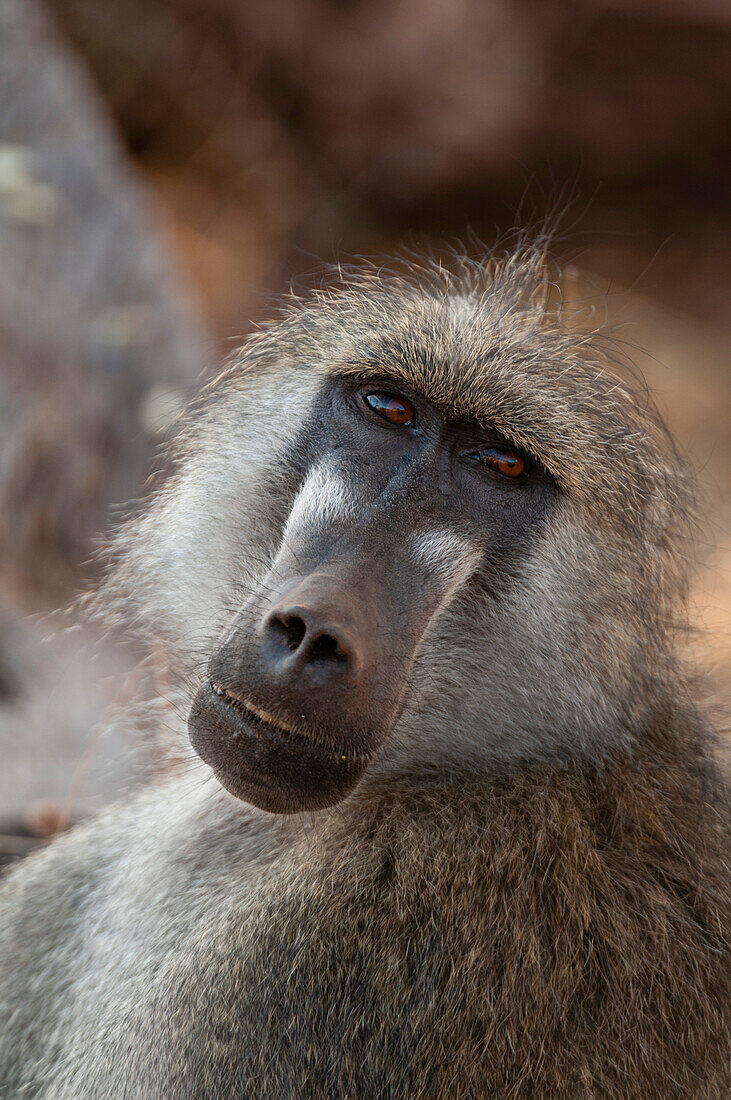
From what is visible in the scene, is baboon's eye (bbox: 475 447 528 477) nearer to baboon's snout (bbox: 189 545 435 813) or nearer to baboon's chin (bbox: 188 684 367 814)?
baboon's snout (bbox: 189 545 435 813)

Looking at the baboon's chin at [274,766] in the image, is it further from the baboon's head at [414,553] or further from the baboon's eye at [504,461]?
the baboon's eye at [504,461]

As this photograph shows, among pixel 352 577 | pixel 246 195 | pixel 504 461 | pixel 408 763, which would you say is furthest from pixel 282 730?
pixel 246 195

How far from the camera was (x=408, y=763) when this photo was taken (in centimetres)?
241

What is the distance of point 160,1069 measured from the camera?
214 cm

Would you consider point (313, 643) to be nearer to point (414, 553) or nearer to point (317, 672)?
point (317, 672)

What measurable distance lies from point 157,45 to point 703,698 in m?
6.54

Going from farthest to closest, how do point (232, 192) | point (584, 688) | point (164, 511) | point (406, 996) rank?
point (232, 192)
point (164, 511)
point (584, 688)
point (406, 996)

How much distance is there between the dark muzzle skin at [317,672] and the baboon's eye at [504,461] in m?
0.34

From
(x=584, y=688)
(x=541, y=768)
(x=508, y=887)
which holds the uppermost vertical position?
(x=584, y=688)

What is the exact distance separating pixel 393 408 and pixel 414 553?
447 mm

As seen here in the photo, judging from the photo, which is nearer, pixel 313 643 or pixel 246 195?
pixel 313 643

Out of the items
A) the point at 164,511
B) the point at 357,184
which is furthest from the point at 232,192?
the point at 164,511

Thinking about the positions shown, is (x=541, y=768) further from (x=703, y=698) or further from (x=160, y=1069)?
(x=160, y=1069)

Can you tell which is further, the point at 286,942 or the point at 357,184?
the point at 357,184
